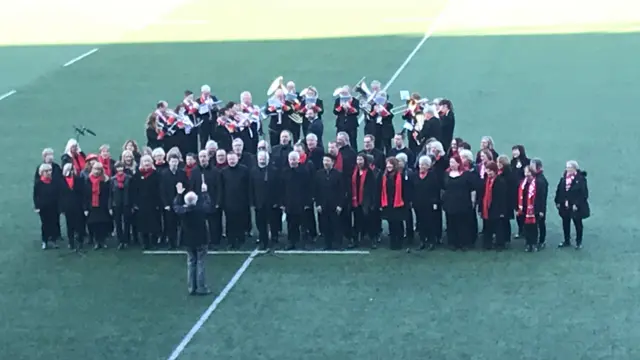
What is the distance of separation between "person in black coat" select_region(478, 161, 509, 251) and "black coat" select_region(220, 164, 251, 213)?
3808mm

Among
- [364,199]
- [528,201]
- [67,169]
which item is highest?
[67,169]

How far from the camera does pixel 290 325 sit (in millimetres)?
17156

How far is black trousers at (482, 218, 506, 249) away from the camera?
19.9 m

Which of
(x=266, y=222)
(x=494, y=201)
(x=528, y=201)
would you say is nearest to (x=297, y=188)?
(x=266, y=222)

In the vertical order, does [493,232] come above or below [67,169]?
below

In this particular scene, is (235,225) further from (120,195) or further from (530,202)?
(530,202)

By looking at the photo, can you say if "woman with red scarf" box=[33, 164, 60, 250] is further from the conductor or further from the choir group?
the conductor

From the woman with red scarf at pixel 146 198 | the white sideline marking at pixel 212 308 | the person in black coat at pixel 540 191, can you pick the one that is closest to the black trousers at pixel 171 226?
the woman with red scarf at pixel 146 198

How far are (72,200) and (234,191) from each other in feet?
8.80

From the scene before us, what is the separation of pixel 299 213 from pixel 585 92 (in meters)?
13.1

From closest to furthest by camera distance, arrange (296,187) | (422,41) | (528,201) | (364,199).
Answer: (528,201) → (364,199) → (296,187) → (422,41)

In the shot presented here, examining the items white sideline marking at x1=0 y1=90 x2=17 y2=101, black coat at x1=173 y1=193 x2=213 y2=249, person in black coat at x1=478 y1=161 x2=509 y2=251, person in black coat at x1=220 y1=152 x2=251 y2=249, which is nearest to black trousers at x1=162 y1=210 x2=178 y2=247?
person in black coat at x1=220 y1=152 x2=251 y2=249

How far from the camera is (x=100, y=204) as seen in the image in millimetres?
20266

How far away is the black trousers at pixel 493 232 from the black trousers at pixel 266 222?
3.40 meters
